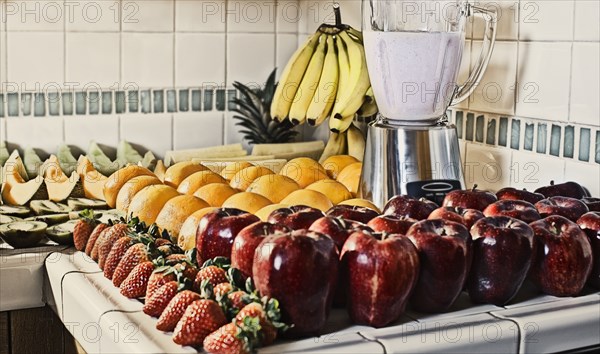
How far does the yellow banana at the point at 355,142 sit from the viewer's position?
201cm

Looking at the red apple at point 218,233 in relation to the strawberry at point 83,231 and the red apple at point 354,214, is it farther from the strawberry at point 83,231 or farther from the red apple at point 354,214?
the strawberry at point 83,231

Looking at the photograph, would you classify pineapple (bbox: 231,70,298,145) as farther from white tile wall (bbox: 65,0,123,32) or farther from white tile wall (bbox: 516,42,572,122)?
white tile wall (bbox: 516,42,572,122)

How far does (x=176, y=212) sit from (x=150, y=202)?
9 centimetres

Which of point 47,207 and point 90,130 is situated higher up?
point 90,130

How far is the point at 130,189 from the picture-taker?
159 centimetres

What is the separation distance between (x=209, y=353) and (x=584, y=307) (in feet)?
1.54

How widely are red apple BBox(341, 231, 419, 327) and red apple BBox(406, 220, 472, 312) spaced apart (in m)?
0.02

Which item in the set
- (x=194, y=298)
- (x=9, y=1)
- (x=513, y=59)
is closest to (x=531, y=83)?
(x=513, y=59)

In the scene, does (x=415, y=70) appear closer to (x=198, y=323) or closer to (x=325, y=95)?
(x=325, y=95)

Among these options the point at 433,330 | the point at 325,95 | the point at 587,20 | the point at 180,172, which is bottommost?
the point at 433,330

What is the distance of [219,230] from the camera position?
110 centimetres

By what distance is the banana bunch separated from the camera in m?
1.84

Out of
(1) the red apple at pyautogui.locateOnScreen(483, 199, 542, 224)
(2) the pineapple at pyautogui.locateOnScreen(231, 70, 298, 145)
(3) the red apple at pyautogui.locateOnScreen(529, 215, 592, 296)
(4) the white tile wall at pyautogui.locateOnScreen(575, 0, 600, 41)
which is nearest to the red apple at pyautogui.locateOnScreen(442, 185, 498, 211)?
(1) the red apple at pyautogui.locateOnScreen(483, 199, 542, 224)

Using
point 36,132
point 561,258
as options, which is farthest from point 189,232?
point 36,132
